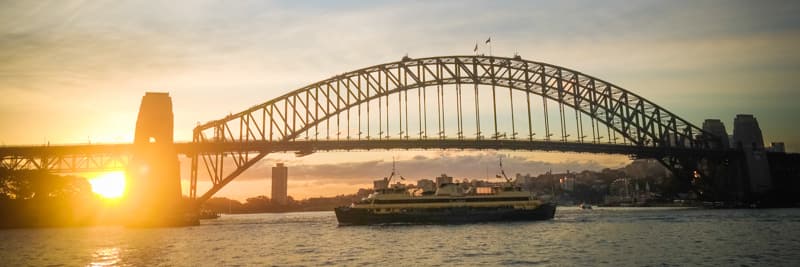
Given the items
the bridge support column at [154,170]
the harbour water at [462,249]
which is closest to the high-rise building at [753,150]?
the harbour water at [462,249]

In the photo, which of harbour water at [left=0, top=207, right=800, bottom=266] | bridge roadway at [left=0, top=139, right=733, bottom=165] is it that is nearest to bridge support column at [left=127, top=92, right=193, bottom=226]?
bridge roadway at [left=0, top=139, right=733, bottom=165]

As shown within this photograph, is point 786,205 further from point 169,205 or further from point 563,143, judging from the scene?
point 169,205

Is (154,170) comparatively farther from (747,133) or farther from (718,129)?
(718,129)

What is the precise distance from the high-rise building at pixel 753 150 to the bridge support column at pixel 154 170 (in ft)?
253

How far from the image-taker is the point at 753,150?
89.4 metres

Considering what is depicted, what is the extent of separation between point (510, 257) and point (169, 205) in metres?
45.2

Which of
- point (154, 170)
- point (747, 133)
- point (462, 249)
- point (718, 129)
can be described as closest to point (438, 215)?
point (154, 170)

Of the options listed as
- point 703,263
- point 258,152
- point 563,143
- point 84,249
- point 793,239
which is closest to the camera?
point 703,263

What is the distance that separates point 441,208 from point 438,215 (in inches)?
40.5

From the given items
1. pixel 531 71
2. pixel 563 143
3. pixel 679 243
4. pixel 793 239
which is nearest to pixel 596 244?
pixel 679 243

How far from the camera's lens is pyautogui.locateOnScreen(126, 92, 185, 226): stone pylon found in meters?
64.1

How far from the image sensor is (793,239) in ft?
124

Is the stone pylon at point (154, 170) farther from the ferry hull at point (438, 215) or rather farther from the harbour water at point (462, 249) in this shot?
the ferry hull at point (438, 215)

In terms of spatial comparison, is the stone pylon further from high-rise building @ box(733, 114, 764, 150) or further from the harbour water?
high-rise building @ box(733, 114, 764, 150)
